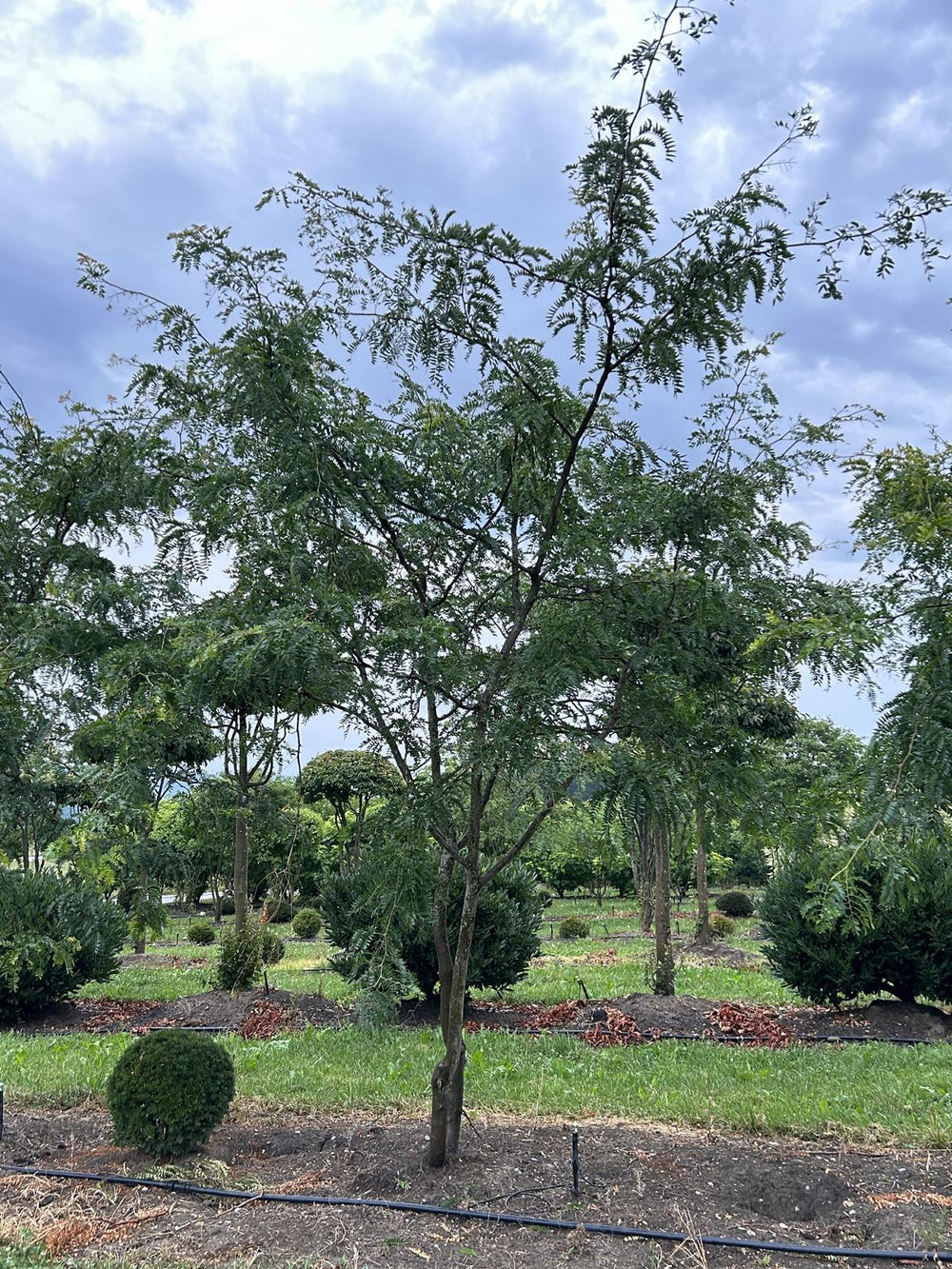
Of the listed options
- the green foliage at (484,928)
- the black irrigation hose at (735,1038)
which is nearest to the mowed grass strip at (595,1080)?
the black irrigation hose at (735,1038)

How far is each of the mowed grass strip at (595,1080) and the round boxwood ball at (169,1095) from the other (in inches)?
44.5

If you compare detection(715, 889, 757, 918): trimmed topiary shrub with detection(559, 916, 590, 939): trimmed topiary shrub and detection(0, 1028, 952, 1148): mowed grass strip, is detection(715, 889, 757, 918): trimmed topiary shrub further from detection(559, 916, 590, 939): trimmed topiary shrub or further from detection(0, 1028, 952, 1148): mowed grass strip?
detection(0, 1028, 952, 1148): mowed grass strip

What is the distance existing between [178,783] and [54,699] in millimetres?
1788

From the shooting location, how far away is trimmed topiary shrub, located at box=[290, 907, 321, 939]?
2088 cm

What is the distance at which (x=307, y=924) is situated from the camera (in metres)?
20.8

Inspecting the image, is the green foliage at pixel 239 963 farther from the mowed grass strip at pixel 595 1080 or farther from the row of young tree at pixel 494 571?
the row of young tree at pixel 494 571

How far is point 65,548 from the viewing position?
6230 millimetres

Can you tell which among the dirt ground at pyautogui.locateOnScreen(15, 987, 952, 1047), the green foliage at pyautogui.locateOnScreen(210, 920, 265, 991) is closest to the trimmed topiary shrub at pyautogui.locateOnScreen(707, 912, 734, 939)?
the dirt ground at pyautogui.locateOnScreen(15, 987, 952, 1047)

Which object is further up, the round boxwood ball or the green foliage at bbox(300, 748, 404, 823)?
the green foliage at bbox(300, 748, 404, 823)

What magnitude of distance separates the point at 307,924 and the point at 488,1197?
56.8ft

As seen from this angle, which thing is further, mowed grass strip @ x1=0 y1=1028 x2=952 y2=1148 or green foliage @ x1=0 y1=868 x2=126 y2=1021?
green foliage @ x1=0 y1=868 x2=126 y2=1021

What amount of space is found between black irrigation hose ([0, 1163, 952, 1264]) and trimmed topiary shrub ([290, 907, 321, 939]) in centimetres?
1623

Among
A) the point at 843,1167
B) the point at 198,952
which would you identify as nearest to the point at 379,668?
the point at 843,1167

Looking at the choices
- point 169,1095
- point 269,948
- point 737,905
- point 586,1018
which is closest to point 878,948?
point 586,1018
